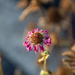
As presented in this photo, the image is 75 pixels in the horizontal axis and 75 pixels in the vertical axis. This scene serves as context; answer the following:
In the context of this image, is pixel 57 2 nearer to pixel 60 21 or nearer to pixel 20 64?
pixel 60 21

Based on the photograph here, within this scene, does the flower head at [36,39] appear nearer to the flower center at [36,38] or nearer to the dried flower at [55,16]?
the flower center at [36,38]

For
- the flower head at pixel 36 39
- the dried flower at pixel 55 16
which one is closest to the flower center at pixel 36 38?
the flower head at pixel 36 39

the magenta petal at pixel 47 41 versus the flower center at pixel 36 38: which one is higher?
the flower center at pixel 36 38

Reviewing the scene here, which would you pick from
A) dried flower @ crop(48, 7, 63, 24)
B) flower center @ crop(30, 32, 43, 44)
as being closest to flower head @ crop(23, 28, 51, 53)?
flower center @ crop(30, 32, 43, 44)

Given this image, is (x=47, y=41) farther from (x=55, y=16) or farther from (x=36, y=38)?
(x=55, y=16)

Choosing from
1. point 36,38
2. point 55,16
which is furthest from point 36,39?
point 55,16

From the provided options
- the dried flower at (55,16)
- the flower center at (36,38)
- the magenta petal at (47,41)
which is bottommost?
the magenta petal at (47,41)

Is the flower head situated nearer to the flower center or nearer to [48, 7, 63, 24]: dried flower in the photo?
the flower center

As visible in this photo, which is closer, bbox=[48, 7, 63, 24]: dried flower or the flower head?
the flower head
